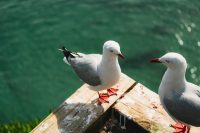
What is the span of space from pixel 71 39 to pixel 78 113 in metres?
5.77

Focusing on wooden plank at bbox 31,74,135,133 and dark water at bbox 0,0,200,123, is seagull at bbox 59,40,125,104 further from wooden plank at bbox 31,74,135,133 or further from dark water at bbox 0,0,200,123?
dark water at bbox 0,0,200,123

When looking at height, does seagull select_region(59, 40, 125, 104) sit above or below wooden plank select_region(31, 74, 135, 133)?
above

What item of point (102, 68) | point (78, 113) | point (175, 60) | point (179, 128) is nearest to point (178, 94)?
point (175, 60)

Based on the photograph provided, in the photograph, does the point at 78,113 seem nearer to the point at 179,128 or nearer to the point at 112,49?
the point at 112,49

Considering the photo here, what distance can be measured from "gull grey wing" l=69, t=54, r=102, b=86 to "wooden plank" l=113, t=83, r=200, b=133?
0.55 meters

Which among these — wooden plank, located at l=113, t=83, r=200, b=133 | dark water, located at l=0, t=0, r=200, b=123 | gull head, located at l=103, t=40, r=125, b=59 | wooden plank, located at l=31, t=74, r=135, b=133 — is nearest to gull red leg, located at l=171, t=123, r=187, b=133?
wooden plank, located at l=113, t=83, r=200, b=133

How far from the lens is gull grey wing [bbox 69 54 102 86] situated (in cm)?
657

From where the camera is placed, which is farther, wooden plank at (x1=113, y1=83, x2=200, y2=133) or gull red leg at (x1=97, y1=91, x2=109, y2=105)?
gull red leg at (x1=97, y1=91, x2=109, y2=105)

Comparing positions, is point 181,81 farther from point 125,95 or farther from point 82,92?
point 82,92

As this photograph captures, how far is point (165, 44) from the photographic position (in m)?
11.6

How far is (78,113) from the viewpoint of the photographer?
640cm

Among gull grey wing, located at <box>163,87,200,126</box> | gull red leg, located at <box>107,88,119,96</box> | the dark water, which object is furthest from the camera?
the dark water

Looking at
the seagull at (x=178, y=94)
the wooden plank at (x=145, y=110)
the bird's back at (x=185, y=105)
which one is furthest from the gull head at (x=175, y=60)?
the wooden plank at (x=145, y=110)

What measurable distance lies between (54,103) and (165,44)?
361 centimetres
